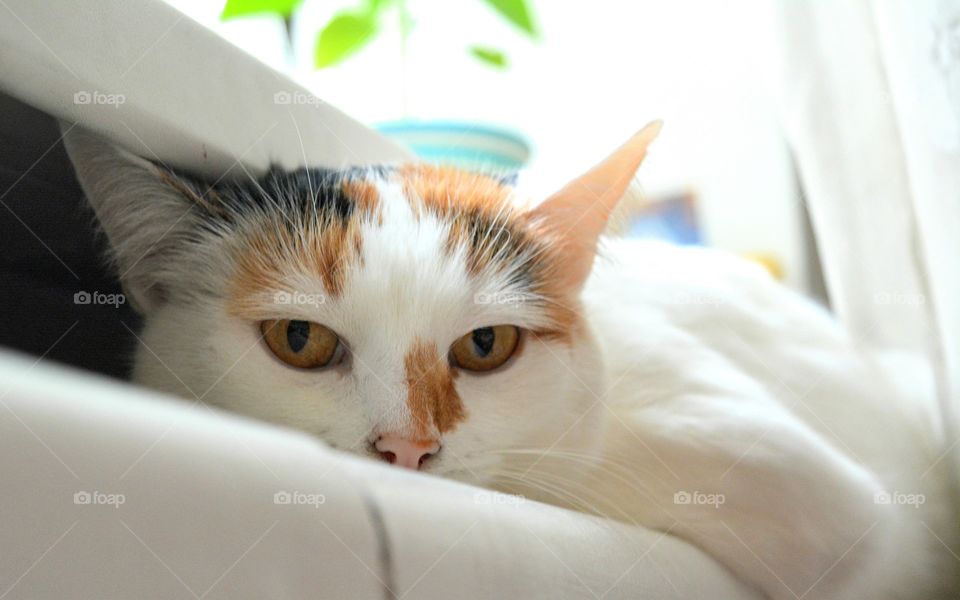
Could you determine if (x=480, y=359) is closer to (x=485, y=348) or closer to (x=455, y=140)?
(x=485, y=348)

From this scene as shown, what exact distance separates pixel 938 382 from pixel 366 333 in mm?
885

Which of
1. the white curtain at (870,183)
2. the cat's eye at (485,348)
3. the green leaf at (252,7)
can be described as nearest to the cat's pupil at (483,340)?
the cat's eye at (485,348)

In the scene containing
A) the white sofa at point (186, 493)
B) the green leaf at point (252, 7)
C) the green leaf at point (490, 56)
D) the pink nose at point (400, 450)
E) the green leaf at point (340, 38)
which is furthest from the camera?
the green leaf at point (490, 56)

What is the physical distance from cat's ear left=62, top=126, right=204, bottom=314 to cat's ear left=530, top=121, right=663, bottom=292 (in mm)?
425

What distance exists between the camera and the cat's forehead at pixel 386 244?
755mm

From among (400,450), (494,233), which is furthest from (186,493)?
(494,233)

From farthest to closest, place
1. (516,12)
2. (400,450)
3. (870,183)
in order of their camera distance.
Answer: (516,12)
(870,183)
(400,450)

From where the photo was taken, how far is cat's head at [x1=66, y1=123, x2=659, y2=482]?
714 mm

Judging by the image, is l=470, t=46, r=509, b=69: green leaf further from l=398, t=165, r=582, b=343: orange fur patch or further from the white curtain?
l=398, t=165, r=582, b=343: orange fur patch

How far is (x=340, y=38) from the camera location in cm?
159

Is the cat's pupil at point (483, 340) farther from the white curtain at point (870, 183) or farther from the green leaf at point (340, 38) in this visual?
the green leaf at point (340, 38)

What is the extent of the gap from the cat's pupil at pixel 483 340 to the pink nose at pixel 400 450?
0.16 metres

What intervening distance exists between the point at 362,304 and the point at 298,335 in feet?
0.24

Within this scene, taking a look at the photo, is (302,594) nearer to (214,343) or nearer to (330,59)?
(214,343)
